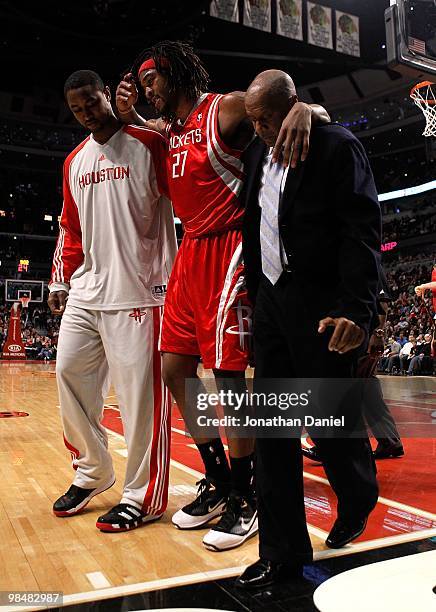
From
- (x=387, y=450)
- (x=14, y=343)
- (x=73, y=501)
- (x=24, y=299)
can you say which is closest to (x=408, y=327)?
(x=14, y=343)

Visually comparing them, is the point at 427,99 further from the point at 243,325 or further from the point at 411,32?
the point at 243,325

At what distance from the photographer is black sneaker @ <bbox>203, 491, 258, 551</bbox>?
2020mm

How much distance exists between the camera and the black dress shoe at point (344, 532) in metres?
1.93

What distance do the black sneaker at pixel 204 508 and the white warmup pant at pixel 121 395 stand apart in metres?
0.12

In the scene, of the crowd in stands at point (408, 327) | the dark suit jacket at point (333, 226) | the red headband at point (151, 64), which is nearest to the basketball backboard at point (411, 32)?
the crowd in stands at point (408, 327)

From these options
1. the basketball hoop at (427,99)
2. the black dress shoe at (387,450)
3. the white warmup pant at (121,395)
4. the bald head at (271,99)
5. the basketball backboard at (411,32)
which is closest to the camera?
the bald head at (271,99)

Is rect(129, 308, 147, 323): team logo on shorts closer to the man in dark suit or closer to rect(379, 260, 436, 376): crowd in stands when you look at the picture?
the man in dark suit

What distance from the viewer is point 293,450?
177 cm

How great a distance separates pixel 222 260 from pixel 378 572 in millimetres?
1227

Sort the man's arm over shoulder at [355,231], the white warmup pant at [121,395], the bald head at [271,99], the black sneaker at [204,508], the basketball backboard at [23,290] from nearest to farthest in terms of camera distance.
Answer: the man's arm over shoulder at [355,231] < the bald head at [271,99] < the black sneaker at [204,508] < the white warmup pant at [121,395] < the basketball backboard at [23,290]

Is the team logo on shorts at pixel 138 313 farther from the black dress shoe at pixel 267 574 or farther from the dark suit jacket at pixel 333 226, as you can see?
the black dress shoe at pixel 267 574

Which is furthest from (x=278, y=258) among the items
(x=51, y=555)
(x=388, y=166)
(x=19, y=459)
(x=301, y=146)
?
(x=388, y=166)

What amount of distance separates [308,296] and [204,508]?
1134mm

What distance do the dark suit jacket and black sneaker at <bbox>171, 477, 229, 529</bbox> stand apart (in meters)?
1.08
